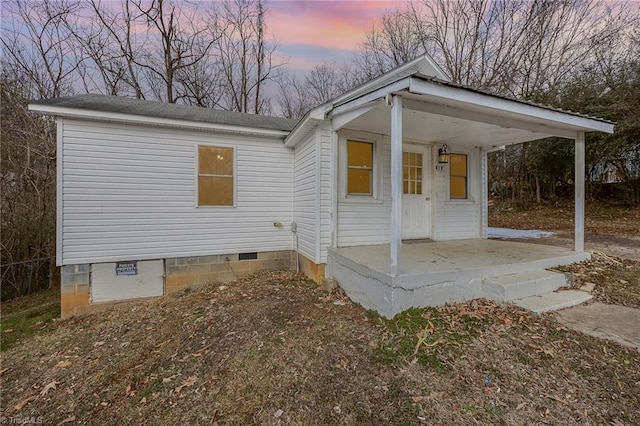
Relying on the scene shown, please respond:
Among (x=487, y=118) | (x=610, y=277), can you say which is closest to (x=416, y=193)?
(x=487, y=118)

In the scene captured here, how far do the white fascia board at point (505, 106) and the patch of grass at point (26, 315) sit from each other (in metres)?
6.61

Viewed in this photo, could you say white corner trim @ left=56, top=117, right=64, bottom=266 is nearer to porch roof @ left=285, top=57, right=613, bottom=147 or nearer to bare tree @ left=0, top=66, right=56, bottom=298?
bare tree @ left=0, top=66, right=56, bottom=298

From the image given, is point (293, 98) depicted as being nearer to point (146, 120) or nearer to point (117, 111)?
point (146, 120)

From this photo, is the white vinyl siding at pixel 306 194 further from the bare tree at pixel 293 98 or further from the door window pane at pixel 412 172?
the bare tree at pixel 293 98

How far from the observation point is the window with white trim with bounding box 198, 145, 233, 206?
547 cm

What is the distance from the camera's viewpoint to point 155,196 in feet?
16.9

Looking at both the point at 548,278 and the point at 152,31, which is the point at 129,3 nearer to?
the point at 152,31

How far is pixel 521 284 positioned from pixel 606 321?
2.65 ft

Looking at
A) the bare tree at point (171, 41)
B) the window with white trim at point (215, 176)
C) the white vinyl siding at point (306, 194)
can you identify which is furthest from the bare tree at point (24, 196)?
the white vinyl siding at point (306, 194)

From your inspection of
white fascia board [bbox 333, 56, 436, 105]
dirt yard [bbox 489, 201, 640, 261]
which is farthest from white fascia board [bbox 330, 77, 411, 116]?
dirt yard [bbox 489, 201, 640, 261]

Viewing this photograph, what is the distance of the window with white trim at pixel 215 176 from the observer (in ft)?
17.9

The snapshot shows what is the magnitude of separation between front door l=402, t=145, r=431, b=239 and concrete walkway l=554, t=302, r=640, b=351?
9.76 ft

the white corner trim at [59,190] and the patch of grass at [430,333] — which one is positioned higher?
the white corner trim at [59,190]

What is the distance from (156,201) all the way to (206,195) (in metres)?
0.89
